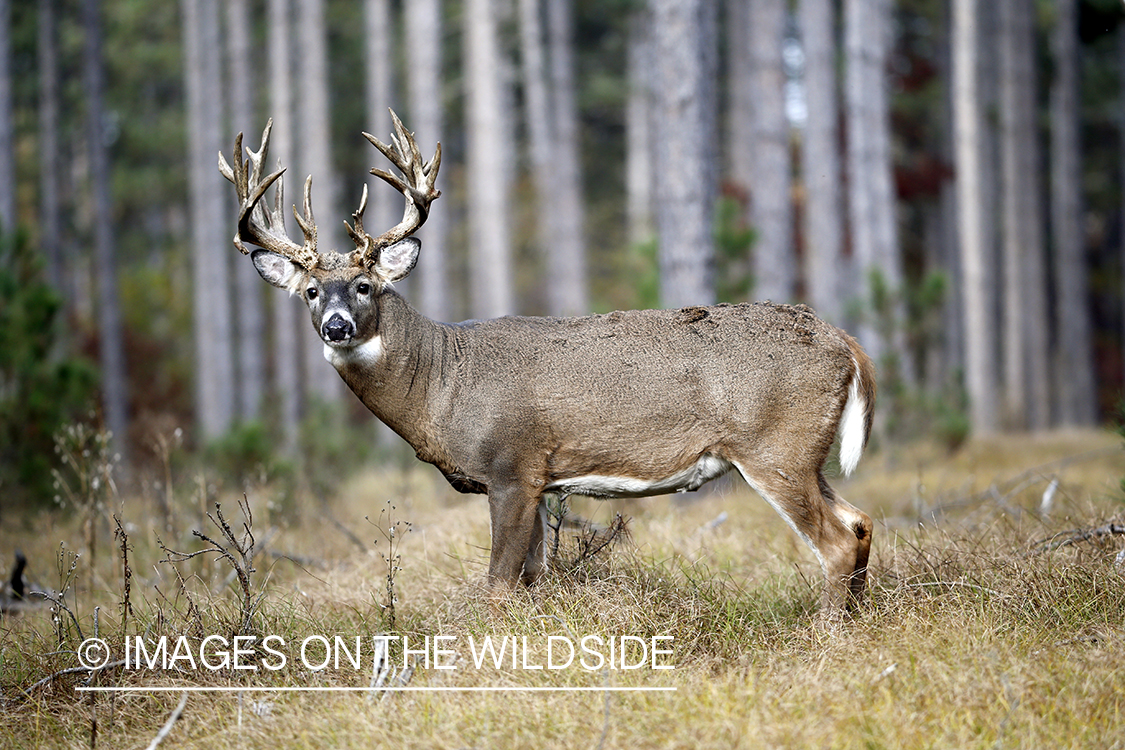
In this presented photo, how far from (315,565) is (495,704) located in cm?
289

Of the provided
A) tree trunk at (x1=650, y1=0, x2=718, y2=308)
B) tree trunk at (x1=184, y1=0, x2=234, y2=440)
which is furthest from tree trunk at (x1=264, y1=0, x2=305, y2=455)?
tree trunk at (x1=650, y1=0, x2=718, y2=308)

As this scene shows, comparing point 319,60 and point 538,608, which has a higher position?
point 319,60

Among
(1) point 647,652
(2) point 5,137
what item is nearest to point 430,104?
(2) point 5,137

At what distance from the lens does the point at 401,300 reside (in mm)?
5230

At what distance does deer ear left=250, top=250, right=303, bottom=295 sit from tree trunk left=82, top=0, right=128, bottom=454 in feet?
45.1

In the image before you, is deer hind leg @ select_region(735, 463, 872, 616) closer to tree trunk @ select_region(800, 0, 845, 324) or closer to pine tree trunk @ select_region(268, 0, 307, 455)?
tree trunk @ select_region(800, 0, 845, 324)

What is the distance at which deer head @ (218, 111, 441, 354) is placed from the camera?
4941 mm

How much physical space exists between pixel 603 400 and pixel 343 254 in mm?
1491

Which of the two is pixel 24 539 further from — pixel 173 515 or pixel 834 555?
pixel 834 555

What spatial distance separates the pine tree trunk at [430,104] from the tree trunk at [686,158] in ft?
30.4

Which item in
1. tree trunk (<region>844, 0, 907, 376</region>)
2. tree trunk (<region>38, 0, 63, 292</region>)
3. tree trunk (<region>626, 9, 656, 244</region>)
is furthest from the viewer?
tree trunk (<region>626, 9, 656, 244</region>)

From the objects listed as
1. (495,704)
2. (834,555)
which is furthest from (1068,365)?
(495,704)

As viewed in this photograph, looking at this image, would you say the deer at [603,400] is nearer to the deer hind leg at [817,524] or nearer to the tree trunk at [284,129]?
the deer hind leg at [817,524]

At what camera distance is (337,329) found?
4695 mm
